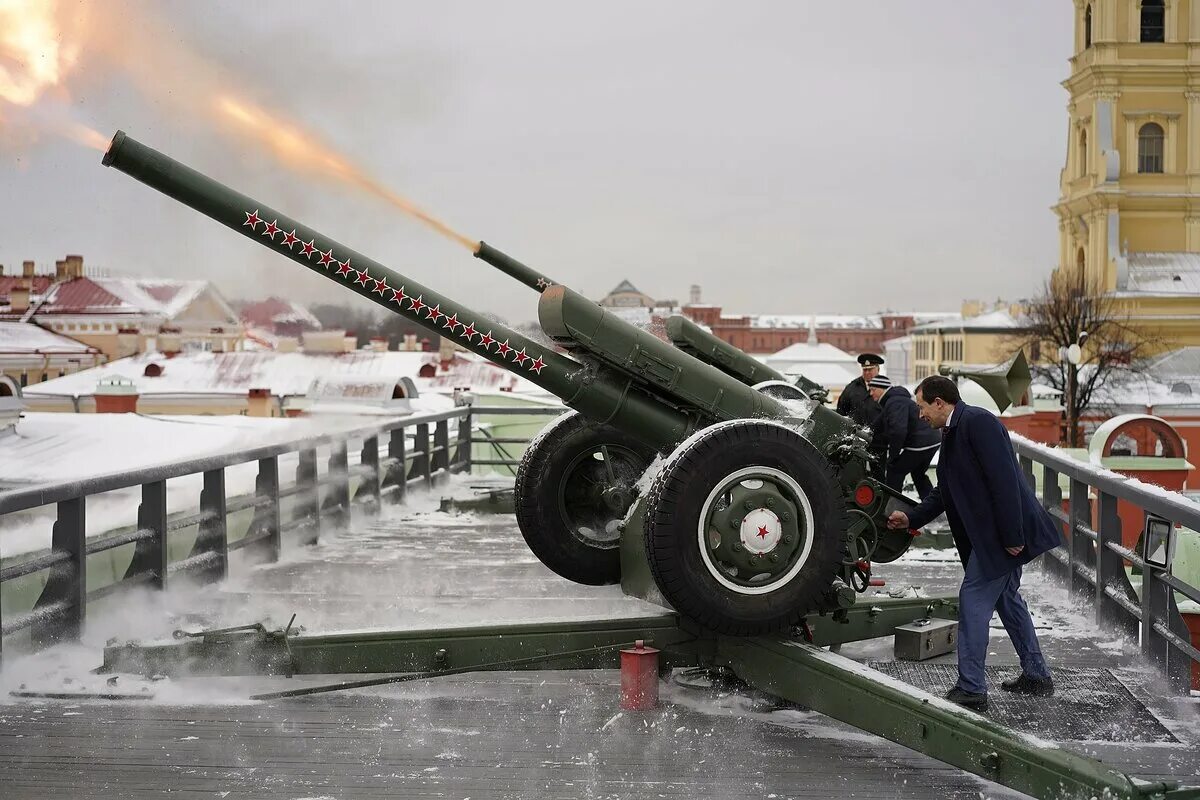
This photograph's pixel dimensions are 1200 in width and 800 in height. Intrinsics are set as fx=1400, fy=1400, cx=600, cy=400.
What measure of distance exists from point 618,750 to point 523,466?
256 cm

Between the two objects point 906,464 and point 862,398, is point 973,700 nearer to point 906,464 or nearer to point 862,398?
point 906,464

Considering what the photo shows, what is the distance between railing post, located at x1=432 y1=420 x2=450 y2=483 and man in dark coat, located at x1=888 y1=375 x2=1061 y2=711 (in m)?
10.1

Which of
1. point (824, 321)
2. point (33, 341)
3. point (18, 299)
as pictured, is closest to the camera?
point (18, 299)

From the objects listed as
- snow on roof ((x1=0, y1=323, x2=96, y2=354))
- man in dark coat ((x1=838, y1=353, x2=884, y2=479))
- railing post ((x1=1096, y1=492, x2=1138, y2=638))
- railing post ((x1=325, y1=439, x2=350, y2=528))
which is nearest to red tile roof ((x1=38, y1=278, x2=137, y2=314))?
snow on roof ((x1=0, y1=323, x2=96, y2=354))

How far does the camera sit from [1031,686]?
677 centimetres

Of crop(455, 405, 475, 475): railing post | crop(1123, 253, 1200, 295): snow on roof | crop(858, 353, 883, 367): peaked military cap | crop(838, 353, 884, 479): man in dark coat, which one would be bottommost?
crop(455, 405, 475, 475): railing post

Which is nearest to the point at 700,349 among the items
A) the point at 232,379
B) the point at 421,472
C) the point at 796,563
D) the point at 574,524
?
the point at 574,524

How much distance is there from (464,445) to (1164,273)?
68.8 meters

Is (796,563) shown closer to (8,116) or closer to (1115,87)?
(8,116)

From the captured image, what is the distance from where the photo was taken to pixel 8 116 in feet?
23.6

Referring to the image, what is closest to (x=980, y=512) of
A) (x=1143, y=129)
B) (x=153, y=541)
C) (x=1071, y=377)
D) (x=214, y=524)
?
(x=153, y=541)

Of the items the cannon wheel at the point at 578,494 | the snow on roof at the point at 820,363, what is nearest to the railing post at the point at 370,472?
the cannon wheel at the point at 578,494

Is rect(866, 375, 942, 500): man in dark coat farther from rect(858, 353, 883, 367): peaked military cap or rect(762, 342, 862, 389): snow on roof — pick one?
rect(762, 342, 862, 389): snow on roof

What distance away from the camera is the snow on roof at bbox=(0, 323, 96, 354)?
21031 mm
